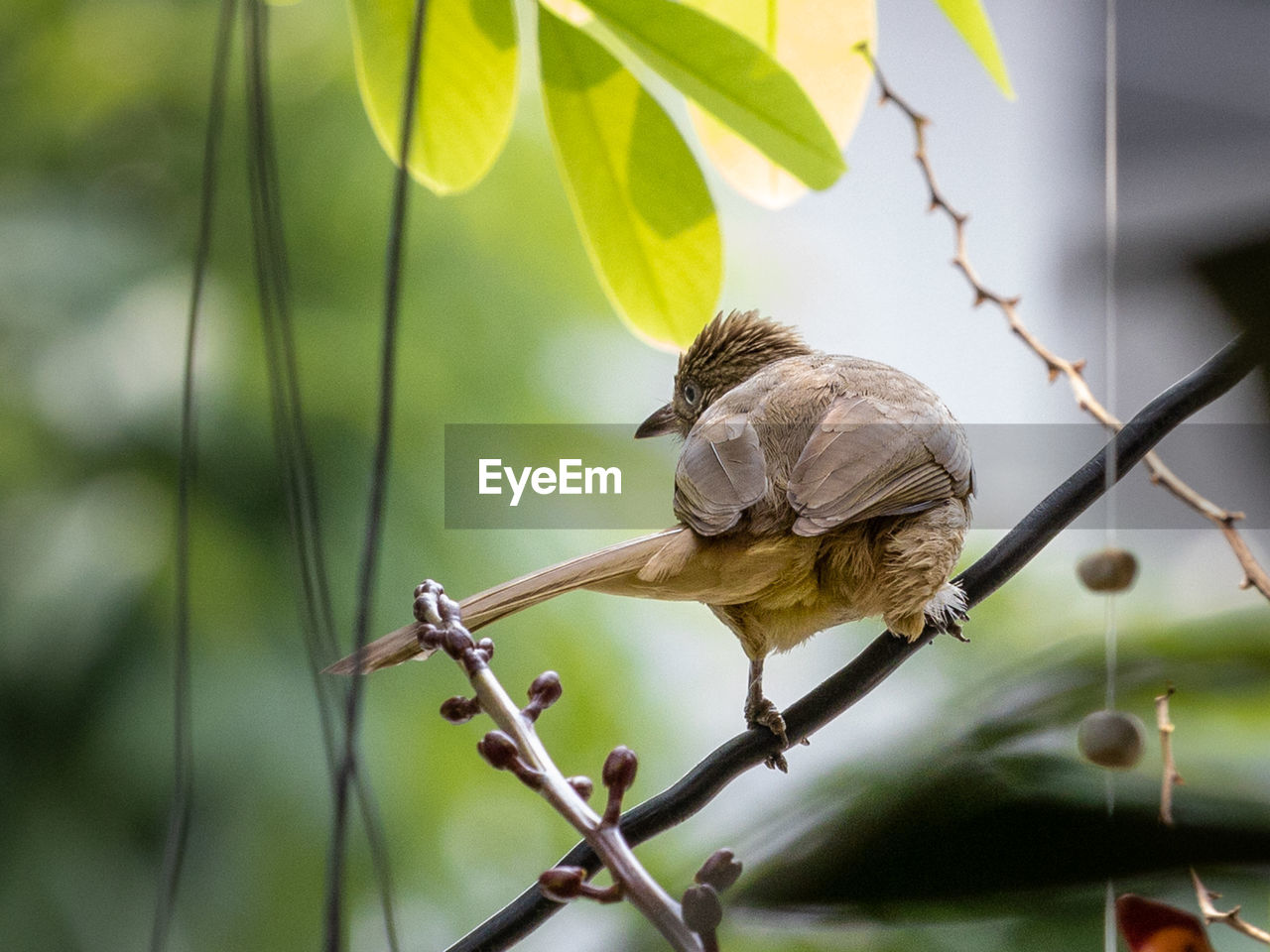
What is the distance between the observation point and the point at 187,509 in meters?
0.74

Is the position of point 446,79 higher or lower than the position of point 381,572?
higher

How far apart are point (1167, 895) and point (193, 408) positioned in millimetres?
717

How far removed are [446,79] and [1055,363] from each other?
1.38 ft

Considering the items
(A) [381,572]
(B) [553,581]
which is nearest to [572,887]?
(B) [553,581]

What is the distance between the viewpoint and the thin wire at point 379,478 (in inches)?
24.9

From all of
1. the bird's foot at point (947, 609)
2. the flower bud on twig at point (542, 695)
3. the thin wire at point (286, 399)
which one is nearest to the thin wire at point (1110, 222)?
the bird's foot at point (947, 609)

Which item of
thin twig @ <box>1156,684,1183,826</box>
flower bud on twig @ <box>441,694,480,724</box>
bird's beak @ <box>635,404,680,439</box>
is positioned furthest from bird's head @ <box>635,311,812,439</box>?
thin twig @ <box>1156,684,1183,826</box>

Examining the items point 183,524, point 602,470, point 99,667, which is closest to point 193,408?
point 183,524

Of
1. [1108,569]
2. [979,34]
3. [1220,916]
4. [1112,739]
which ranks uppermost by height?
[979,34]

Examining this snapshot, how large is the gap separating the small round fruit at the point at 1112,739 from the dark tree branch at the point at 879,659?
0.12 metres

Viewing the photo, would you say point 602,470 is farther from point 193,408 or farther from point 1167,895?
point 1167,895

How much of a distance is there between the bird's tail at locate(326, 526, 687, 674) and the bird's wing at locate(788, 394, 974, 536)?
0.25ft

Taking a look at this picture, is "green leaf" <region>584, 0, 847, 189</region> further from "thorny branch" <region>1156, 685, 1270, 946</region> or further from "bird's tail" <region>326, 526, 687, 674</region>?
"thorny branch" <region>1156, 685, 1270, 946</region>

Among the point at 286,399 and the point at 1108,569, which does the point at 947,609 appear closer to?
the point at 1108,569
